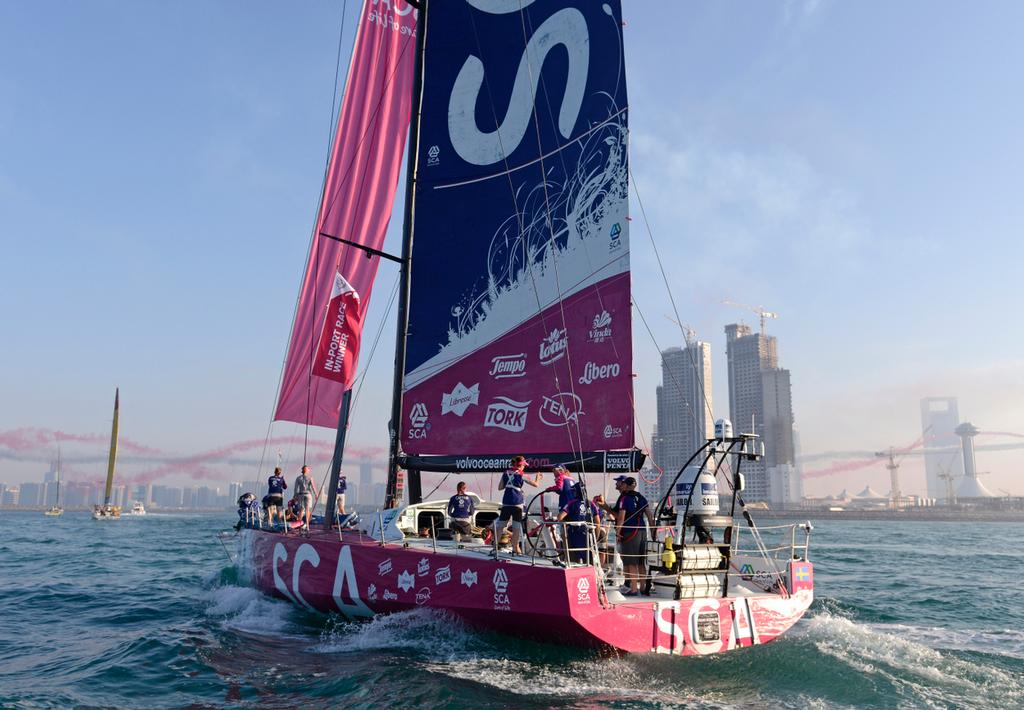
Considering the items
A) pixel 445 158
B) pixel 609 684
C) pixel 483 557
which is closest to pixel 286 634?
pixel 483 557

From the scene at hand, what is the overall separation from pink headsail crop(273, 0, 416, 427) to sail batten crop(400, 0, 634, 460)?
2673 mm

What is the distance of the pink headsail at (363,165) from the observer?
49.6ft

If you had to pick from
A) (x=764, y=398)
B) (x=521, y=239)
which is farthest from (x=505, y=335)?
(x=764, y=398)

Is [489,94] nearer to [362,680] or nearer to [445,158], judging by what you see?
[445,158]

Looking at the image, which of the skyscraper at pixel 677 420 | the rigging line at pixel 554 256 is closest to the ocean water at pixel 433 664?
the rigging line at pixel 554 256

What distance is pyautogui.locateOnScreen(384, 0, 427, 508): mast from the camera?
39.2 ft

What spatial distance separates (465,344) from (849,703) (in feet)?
23.3

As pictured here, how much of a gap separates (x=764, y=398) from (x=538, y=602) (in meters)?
159

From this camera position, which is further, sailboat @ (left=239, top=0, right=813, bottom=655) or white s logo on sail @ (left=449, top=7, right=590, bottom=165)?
white s logo on sail @ (left=449, top=7, right=590, bottom=165)

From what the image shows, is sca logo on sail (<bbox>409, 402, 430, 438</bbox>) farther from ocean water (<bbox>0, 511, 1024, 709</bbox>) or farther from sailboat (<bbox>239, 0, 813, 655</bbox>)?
ocean water (<bbox>0, 511, 1024, 709</bbox>)

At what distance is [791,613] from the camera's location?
8.34m

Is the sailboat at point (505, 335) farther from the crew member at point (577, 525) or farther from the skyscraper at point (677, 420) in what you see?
the skyscraper at point (677, 420)

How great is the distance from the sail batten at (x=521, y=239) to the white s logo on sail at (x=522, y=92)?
21mm

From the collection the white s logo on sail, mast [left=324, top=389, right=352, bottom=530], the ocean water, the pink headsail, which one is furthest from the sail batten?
the ocean water
